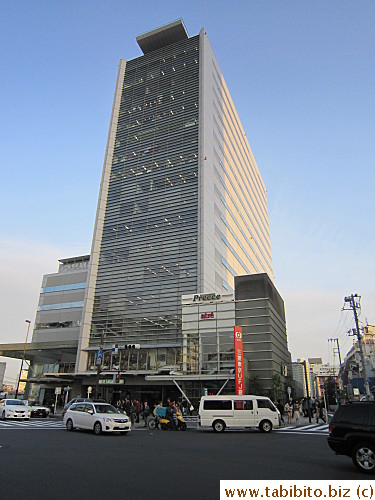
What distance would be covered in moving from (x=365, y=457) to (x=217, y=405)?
13.2 metres

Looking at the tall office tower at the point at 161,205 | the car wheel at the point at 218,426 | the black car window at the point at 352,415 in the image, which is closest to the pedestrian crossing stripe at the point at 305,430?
the car wheel at the point at 218,426

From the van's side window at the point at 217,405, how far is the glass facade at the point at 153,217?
19410mm

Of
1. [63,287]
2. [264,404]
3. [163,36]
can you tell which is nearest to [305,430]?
[264,404]

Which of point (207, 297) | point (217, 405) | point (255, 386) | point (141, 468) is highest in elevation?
point (207, 297)

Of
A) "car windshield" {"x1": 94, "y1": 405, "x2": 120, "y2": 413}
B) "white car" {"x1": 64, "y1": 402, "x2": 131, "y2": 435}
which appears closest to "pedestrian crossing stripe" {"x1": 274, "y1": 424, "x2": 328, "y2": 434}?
"white car" {"x1": 64, "y1": 402, "x2": 131, "y2": 435}

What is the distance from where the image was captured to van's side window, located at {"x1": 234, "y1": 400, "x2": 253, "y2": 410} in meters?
20.5

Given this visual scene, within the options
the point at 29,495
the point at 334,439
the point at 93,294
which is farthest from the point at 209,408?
the point at 93,294

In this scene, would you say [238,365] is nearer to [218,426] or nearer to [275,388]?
[275,388]

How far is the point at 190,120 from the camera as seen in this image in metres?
52.1

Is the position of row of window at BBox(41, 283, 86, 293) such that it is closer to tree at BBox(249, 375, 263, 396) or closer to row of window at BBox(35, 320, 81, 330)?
row of window at BBox(35, 320, 81, 330)

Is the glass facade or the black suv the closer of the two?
the black suv

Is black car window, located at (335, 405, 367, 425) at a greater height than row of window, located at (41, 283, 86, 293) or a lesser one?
lesser

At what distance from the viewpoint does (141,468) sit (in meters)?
8.52

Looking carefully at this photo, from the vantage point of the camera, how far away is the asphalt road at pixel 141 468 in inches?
254
